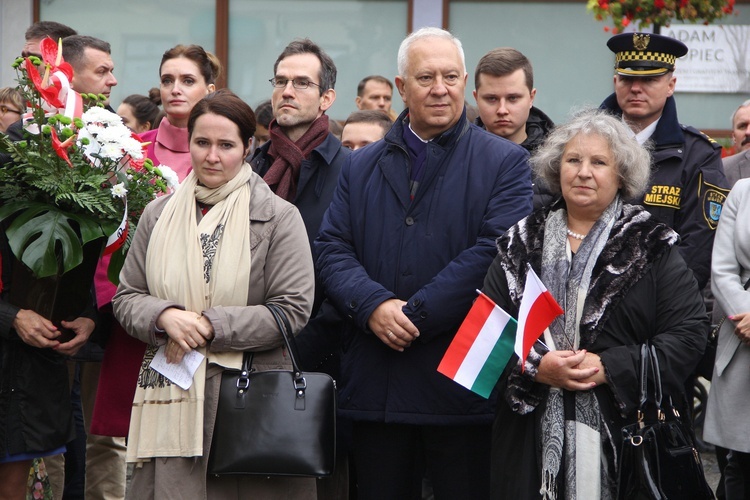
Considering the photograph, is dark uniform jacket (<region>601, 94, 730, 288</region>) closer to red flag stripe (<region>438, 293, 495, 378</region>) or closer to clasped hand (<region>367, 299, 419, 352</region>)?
red flag stripe (<region>438, 293, 495, 378</region>)

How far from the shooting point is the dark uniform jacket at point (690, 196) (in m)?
4.85

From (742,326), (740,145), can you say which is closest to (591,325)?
(742,326)

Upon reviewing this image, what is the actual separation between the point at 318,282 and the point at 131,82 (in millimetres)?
7306

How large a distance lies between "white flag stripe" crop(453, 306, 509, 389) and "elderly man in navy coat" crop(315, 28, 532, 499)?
0.74 ft

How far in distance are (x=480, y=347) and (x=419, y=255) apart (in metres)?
0.52

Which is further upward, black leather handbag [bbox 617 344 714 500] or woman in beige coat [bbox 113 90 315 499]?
woman in beige coat [bbox 113 90 315 499]

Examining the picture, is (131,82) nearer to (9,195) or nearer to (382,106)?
(382,106)

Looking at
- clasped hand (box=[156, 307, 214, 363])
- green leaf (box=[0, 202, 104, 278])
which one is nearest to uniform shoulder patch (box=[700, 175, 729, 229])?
clasped hand (box=[156, 307, 214, 363])

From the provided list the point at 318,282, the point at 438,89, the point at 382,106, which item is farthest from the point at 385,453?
the point at 382,106

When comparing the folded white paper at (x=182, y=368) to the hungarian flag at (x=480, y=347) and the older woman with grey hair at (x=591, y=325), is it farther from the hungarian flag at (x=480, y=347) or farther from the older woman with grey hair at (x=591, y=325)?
the older woman with grey hair at (x=591, y=325)

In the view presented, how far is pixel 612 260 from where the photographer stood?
3.96m

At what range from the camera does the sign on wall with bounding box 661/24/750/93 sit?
11523 millimetres

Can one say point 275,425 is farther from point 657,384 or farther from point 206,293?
point 657,384

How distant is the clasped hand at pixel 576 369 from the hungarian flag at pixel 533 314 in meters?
0.10
